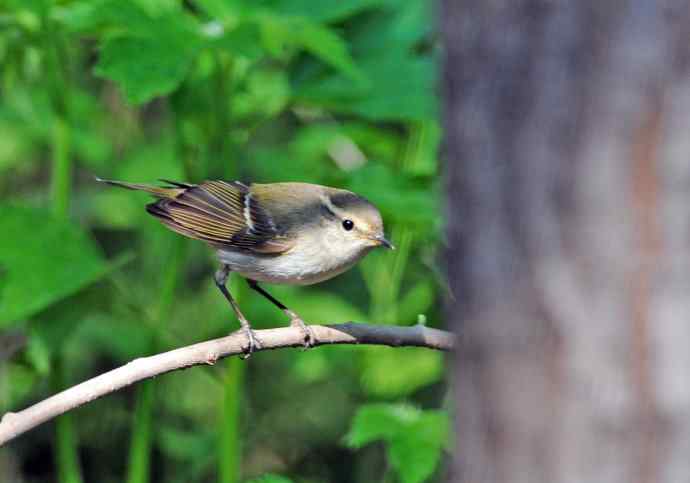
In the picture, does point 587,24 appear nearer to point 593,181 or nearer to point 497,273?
point 593,181

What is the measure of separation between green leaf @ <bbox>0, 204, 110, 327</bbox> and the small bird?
25 centimetres

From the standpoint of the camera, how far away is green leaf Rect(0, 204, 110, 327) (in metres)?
3.59

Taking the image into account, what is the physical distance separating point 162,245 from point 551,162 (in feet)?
14.1

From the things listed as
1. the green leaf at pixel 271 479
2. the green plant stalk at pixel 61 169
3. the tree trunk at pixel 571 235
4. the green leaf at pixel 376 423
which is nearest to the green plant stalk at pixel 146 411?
the green plant stalk at pixel 61 169

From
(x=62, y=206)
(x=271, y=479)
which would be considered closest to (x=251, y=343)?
(x=271, y=479)

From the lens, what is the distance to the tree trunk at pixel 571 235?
1.55m

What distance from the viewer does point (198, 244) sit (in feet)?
20.6

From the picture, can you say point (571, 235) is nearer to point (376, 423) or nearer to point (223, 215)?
point (376, 423)

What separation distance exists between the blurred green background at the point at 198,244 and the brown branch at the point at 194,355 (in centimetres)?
37

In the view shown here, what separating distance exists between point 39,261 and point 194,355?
1.32 m

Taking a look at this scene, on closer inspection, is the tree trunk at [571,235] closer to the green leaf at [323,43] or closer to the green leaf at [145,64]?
the green leaf at [145,64]

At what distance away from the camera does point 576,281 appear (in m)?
1.61

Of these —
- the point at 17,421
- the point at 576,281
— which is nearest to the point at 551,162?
the point at 576,281

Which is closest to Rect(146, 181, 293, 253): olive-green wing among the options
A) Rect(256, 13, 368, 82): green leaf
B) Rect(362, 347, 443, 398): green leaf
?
Rect(256, 13, 368, 82): green leaf
